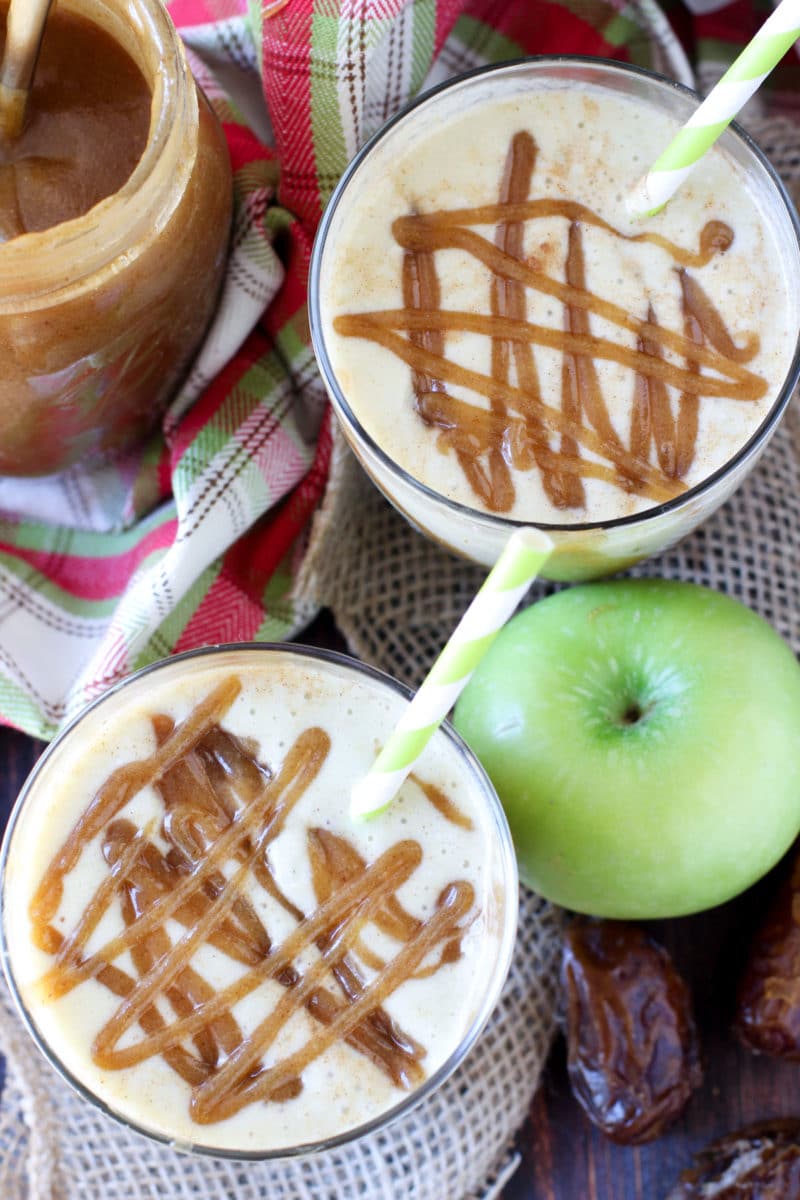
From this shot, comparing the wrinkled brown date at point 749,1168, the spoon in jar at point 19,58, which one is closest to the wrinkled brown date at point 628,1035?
the wrinkled brown date at point 749,1168

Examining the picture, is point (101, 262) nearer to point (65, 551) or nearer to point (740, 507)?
point (65, 551)

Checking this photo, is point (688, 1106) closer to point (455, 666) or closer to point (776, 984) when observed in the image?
point (776, 984)

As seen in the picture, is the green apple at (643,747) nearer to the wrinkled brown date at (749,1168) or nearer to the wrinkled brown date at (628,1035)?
the wrinkled brown date at (628,1035)

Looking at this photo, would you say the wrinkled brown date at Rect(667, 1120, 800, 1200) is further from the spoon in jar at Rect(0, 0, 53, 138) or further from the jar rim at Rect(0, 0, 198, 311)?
the spoon in jar at Rect(0, 0, 53, 138)

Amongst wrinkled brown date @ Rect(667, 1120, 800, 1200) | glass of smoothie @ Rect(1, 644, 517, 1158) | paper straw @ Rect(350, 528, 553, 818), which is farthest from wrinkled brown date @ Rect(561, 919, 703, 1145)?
paper straw @ Rect(350, 528, 553, 818)

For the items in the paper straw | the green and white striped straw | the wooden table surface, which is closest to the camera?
the paper straw

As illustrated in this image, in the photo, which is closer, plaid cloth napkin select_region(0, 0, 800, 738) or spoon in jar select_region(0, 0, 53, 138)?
spoon in jar select_region(0, 0, 53, 138)
